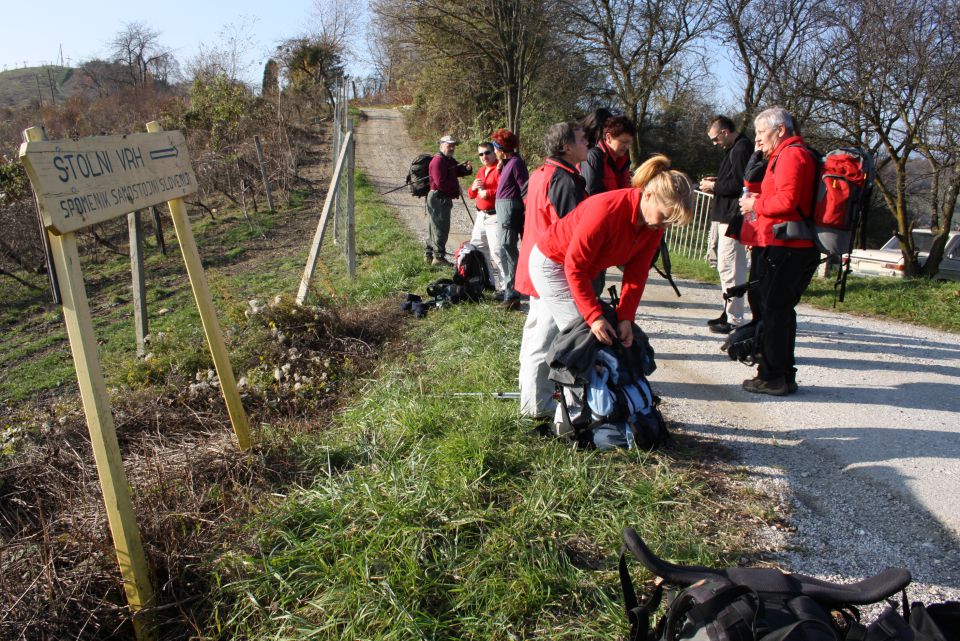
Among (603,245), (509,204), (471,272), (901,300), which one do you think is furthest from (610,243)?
(901,300)

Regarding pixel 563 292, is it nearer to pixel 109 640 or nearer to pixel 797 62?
pixel 109 640

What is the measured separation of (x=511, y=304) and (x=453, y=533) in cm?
386

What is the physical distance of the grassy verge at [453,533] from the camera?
2.39 meters

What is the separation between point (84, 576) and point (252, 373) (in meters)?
2.77

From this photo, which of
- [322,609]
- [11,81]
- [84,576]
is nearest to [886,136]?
[322,609]

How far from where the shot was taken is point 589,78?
20922mm

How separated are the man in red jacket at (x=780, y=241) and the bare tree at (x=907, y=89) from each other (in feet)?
20.4

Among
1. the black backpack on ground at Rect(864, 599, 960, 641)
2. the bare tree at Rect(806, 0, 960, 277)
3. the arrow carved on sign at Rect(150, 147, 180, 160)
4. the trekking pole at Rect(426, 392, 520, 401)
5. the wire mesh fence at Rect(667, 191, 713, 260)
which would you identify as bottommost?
the trekking pole at Rect(426, 392, 520, 401)

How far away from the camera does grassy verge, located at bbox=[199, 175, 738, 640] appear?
93.9 inches

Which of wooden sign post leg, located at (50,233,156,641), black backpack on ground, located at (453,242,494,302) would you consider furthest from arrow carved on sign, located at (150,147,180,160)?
black backpack on ground, located at (453,242,494,302)

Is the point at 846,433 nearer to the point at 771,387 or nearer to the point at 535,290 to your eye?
the point at 771,387

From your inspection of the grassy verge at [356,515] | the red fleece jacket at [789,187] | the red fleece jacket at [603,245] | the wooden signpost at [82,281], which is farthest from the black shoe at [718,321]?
the wooden signpost at [82,281]

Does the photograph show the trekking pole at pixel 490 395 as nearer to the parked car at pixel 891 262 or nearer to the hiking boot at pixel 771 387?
the hiking boot at pixel 771 387

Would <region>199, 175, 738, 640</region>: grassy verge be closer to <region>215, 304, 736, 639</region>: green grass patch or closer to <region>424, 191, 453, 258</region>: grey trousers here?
<region>215, 304, 736, 639</region>: green grass patch
